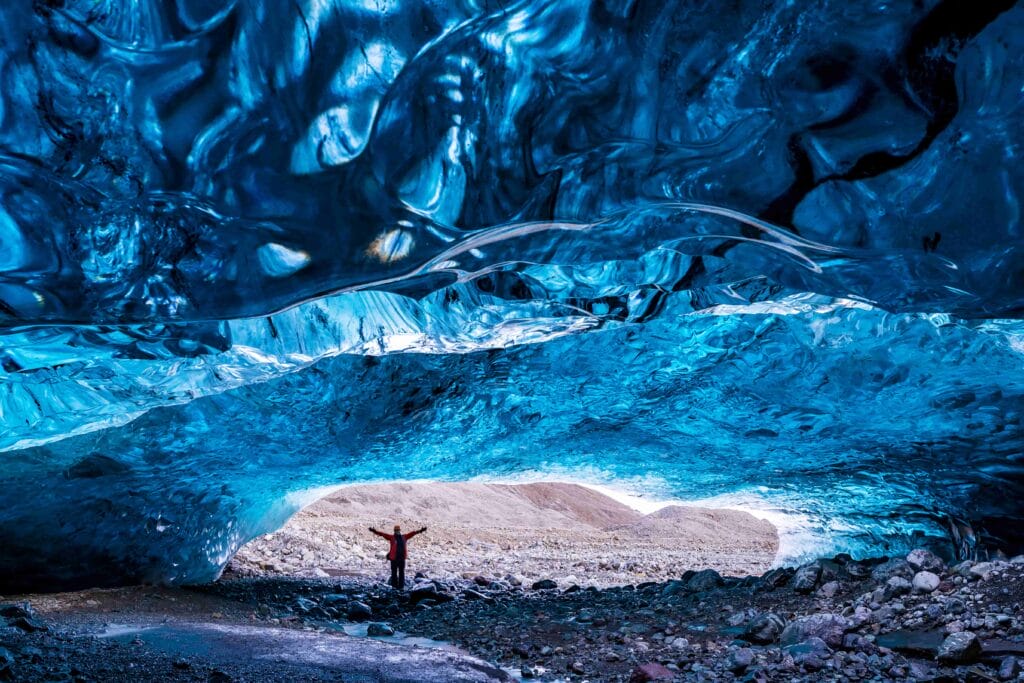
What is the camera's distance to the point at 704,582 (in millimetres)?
8797

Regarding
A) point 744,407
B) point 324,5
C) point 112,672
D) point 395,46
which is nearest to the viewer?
point 324,5

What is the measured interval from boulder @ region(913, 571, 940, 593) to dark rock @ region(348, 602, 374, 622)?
6.23 meters

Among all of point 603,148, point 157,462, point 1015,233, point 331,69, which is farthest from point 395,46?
point 157,462

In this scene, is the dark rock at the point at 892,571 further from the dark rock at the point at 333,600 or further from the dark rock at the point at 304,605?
the dark rock at the point at 304,605

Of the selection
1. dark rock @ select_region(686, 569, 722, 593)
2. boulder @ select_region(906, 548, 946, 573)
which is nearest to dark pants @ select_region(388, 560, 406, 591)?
dark rock @ select_region(686, 569, 722, 593)

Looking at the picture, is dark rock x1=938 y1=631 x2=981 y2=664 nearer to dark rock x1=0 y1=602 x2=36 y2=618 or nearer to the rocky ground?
the rocky ground

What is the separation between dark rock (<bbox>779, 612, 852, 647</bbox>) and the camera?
17.4 ft

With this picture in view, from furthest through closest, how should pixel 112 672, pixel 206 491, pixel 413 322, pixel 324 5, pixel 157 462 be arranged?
pixel 206 491
pixel 157 462
pixel 413 322
pixel 112 672
pixel 324 5

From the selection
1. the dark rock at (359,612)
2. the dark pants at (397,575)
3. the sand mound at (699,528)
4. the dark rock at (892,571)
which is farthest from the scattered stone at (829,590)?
the sand mound at (699,528)

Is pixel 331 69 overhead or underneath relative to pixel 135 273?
overhead

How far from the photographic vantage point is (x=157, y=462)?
738cm

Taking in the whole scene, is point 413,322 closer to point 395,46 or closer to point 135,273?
point 135,273

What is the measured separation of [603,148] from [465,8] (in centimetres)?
97

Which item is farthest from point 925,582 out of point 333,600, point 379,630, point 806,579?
point 333,600
